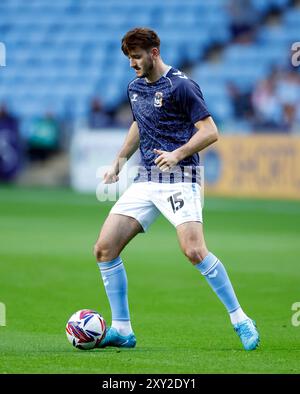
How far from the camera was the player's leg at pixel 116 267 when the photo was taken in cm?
779

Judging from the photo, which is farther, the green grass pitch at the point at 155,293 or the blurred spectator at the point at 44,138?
the blurred spectator at the point at 44,138

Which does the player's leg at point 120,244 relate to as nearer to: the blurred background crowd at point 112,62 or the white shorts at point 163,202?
the white shorts at point 163,202

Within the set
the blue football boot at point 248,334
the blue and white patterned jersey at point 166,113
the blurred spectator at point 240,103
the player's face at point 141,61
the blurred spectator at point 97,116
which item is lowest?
the blurred spectator at point 97,116

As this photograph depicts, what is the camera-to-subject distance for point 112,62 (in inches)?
1182

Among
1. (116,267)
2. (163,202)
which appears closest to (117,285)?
(116,267)

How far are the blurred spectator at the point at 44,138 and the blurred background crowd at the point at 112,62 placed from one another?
2 cm

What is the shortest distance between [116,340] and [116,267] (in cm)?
54

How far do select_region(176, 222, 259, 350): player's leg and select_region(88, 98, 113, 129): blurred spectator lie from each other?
17.9 metres

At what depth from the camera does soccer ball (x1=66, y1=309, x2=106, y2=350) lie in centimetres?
757

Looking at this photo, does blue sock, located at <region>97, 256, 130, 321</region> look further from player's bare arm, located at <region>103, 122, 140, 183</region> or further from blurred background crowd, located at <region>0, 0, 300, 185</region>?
blurred background crowd, located at <region>0, 0, 300, 185</region>

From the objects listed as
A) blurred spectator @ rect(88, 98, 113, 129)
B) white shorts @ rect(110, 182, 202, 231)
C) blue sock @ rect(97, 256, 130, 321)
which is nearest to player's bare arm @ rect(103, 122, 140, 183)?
white shorts @ rect(110, 182, 202, 231)

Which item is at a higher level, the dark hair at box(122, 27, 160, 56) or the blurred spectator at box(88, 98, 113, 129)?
the dark hair at box(122, 27, 160, 56)

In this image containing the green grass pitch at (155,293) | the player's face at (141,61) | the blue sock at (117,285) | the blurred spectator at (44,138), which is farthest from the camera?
Answer: the blurred spectator at (44,138)

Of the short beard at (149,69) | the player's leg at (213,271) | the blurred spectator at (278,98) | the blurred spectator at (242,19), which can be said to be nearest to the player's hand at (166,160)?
the player's leg at (213,271)
